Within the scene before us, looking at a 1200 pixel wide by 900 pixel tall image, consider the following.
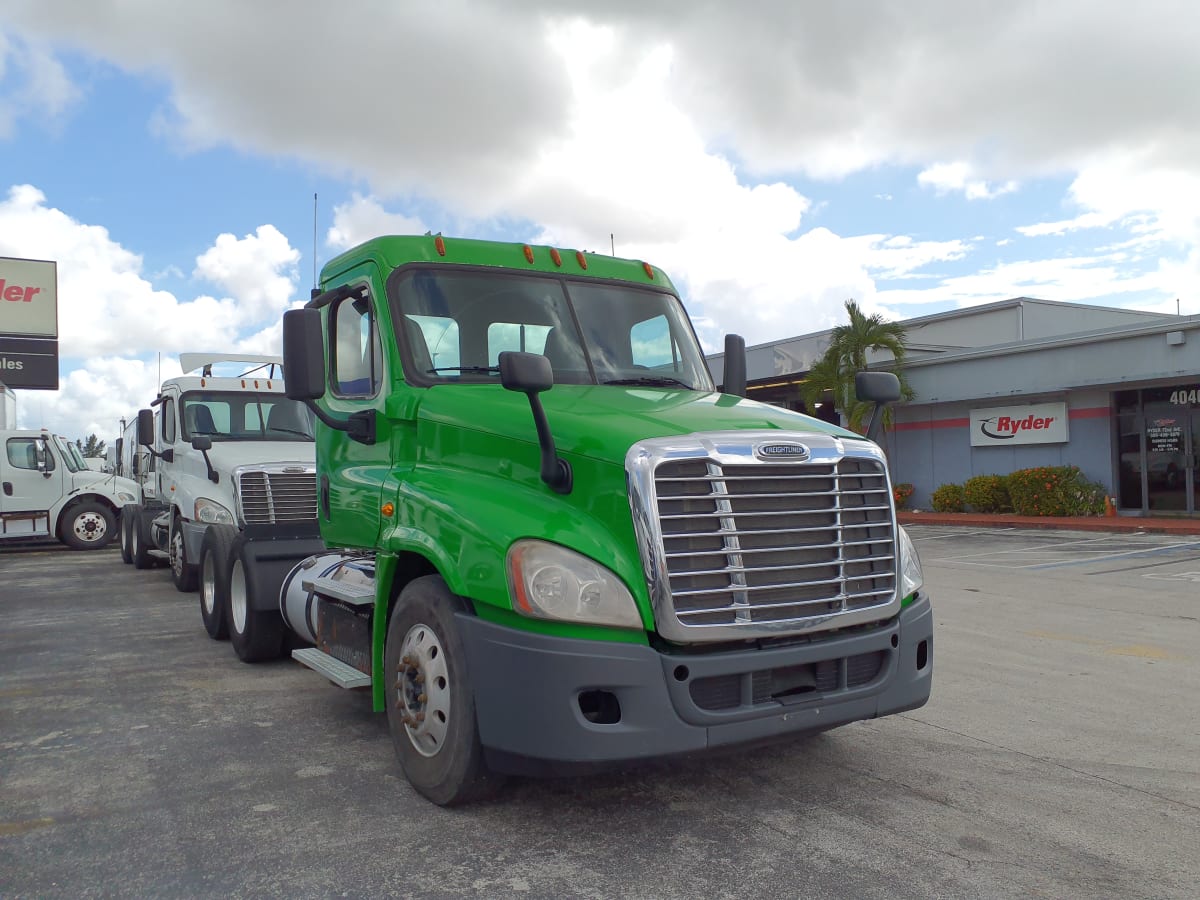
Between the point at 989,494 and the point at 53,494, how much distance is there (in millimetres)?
20786

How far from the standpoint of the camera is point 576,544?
3.70 m

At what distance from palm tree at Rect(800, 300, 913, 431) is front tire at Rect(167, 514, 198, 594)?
1822 centimetres

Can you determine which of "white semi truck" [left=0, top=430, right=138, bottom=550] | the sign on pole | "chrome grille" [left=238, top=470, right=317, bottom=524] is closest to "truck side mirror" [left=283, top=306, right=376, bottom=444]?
"chrome grille" [left=238, top=470, right=317, bottom=524]

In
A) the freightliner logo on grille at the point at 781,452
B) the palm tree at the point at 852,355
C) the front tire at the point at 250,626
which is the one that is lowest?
the front tire at the point at 250,626

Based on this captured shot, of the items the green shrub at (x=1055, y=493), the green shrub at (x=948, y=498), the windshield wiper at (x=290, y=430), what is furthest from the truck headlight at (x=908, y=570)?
the green shrub at (x=948, y=498)

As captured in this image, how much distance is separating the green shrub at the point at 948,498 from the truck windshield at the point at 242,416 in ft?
63.0

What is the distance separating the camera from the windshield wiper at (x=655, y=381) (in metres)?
5.00

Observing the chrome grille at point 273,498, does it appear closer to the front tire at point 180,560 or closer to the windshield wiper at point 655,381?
the front tire at point 180,560

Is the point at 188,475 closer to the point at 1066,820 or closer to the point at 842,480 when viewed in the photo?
the point at 842,480

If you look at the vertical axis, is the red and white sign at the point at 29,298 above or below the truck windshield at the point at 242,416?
above

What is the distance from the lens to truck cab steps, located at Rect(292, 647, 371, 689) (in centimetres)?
493

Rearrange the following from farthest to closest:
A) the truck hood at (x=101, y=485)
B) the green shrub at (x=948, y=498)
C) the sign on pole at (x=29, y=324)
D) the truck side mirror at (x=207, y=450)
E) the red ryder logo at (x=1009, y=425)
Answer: the sign on pole at (x=29, y=324)
the green shrub at (x=948, y=498)
the red ryder logo at (x=1009, y=425)
the truck hood at (x=101, y=485)
the truck side mirror at (x=207, y=450)

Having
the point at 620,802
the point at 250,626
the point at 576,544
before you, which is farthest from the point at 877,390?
the point at 250,626

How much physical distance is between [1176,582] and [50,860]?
1214 cm
